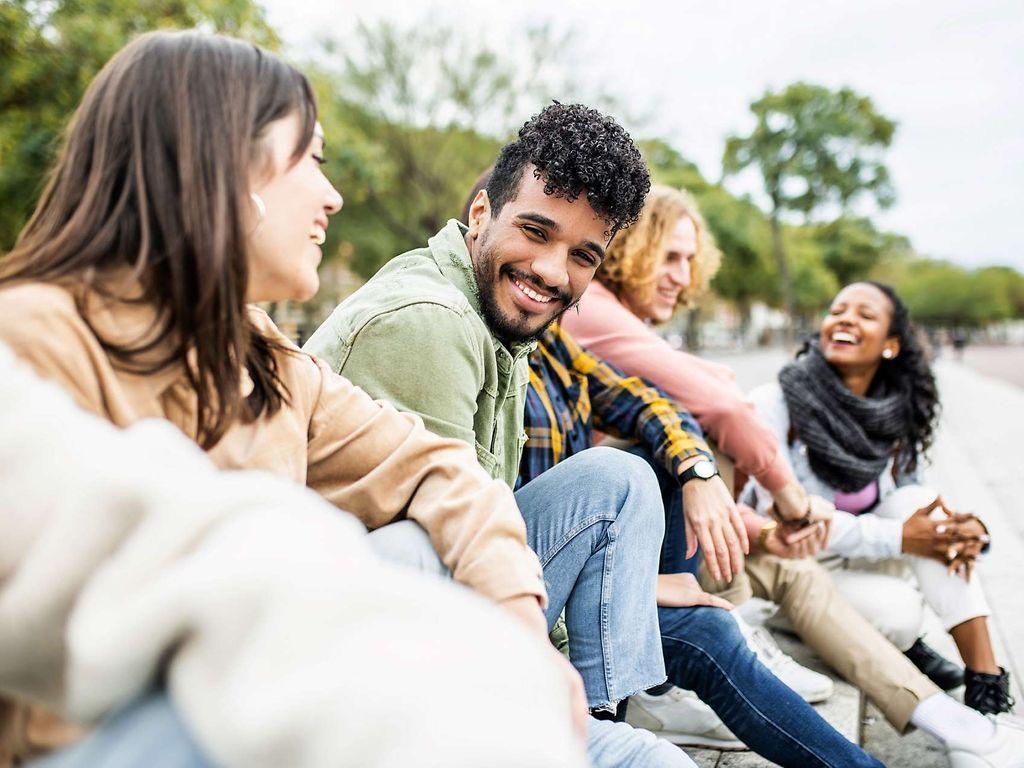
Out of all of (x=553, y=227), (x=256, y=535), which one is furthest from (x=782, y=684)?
(x=256, y=535)

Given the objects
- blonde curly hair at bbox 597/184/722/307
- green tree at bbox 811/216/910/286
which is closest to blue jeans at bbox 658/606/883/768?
blonde curly hair at bbox 597/184/722/307

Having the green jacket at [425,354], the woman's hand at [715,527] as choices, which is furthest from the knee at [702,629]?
the green jacket at [425,354]

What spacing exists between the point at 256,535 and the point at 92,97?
91cm

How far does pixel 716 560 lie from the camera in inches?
91.4

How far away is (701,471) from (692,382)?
0.59 metres

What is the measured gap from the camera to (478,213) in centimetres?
254

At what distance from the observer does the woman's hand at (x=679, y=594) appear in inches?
86.5

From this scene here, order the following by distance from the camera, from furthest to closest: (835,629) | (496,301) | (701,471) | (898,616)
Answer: (898,616)
(835,629)
(701,471)
(496,301)

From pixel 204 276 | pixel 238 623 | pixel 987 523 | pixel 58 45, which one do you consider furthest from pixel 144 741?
pixel 58 45

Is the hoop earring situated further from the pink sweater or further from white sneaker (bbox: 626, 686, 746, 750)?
white sneaker (bbox: 626, 686, 746, 750)

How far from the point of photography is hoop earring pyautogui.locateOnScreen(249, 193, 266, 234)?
1363mm

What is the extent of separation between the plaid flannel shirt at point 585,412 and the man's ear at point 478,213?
388mm

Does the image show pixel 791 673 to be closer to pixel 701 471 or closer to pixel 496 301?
pixel 701 471

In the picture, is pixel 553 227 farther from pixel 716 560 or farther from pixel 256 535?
pixel 256 535
